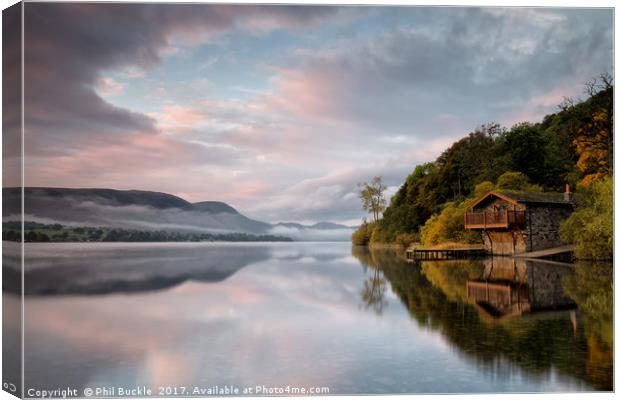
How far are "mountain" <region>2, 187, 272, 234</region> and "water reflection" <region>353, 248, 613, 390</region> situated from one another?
4921 mm

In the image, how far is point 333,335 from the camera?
Result: 314 inches

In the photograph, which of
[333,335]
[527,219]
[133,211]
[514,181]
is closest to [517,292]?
[333,335]

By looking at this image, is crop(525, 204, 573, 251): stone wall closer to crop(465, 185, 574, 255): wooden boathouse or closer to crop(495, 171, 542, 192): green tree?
crop(465, 185, 574, 255): wooden boathouse

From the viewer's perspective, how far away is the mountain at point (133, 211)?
912 centimetres

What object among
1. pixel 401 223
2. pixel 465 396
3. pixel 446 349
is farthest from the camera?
pixel 401 223

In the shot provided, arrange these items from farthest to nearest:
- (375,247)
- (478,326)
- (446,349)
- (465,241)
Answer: (375,247)
(465,241)
(478,326)
(446,349)

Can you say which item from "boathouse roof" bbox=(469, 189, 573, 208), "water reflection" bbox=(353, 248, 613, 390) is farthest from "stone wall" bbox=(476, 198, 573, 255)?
"water reflection" bbox=(353, 248, 613, 390)

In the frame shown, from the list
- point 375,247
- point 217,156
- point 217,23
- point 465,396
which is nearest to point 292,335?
point 465,396

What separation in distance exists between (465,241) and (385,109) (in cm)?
1860

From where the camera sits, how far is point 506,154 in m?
27.8

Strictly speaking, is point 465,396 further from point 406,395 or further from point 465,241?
point 465,241

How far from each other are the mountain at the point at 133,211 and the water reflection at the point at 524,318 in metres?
4.92

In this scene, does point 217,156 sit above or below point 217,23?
below

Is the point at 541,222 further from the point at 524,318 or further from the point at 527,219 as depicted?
the point at 524,318
